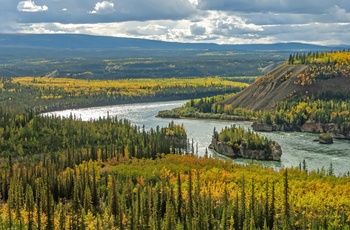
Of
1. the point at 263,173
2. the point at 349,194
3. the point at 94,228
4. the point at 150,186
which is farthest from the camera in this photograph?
the point at 263,173

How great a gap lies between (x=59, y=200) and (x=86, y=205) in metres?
12.7

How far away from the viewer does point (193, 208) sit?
147 meters

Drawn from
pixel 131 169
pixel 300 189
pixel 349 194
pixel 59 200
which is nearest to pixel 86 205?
pixel 59 200

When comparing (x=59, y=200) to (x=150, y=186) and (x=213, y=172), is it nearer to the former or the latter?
(x=150, y=186)

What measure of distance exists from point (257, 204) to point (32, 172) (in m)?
74.3

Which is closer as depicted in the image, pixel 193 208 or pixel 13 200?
pixel 193 208

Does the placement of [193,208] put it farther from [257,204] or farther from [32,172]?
[32,172]

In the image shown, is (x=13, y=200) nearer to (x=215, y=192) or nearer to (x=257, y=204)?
(x=215, y=192)

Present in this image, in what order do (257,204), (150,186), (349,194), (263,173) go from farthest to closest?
(263,173) < (150,186) < (349,194) < (257,204)

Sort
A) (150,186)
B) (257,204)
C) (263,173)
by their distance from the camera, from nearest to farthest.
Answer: (257,204), (150,186), (263,173)

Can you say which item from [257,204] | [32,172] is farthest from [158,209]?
[32,172]

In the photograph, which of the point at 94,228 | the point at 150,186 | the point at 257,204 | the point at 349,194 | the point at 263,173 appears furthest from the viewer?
the point at 263,173

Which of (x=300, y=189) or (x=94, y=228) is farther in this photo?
(x=300, y=189)

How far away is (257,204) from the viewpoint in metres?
145
